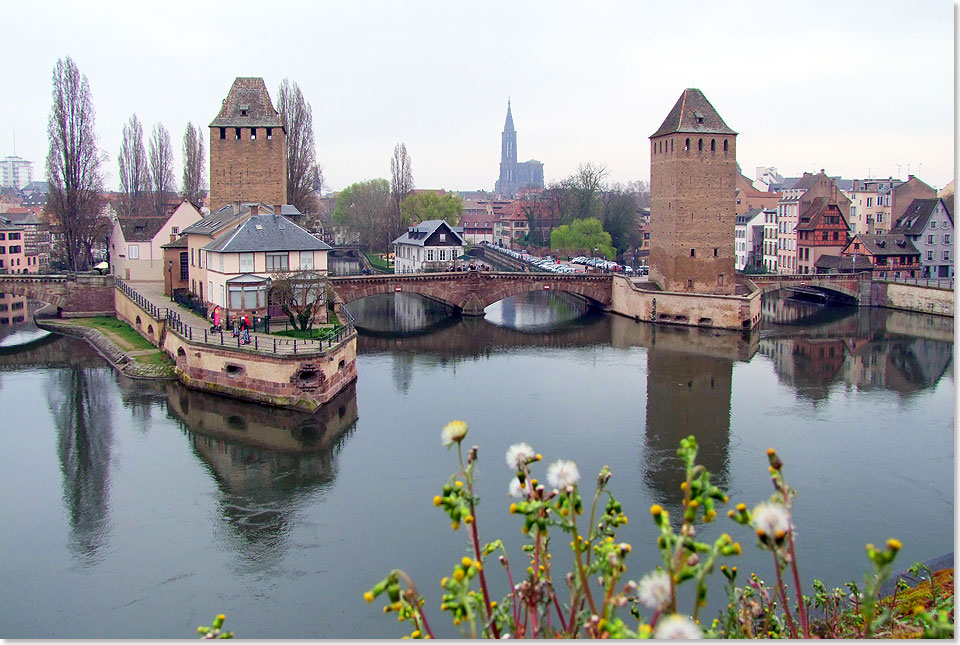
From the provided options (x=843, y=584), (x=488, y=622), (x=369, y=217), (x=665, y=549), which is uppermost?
(x=369, y=217)

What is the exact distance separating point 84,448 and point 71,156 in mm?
24465

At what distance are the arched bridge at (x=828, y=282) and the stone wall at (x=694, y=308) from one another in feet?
18.6

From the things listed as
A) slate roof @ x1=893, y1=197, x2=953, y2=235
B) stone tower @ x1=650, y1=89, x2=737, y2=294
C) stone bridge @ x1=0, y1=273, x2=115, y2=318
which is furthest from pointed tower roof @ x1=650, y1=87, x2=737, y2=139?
stone bridge @ x1=0, y1=273, x2=115, y2=318

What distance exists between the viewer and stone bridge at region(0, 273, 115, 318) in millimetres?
39781

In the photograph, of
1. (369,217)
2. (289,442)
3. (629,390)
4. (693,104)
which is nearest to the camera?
(289,442)

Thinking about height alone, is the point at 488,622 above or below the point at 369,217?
below

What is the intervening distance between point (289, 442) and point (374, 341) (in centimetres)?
1607

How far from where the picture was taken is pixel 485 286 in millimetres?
45188

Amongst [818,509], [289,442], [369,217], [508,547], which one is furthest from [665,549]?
[369,217]

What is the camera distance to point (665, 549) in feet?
16.8

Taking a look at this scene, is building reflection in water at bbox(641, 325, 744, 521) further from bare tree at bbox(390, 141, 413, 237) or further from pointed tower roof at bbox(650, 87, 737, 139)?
bare tree at bbox(390, 141, 413, 237)

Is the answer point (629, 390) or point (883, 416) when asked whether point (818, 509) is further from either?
point (629, 390)

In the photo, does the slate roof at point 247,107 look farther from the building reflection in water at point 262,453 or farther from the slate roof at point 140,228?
the building reflection in water at point 262,453

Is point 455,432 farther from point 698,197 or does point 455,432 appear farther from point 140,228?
point 698,197
